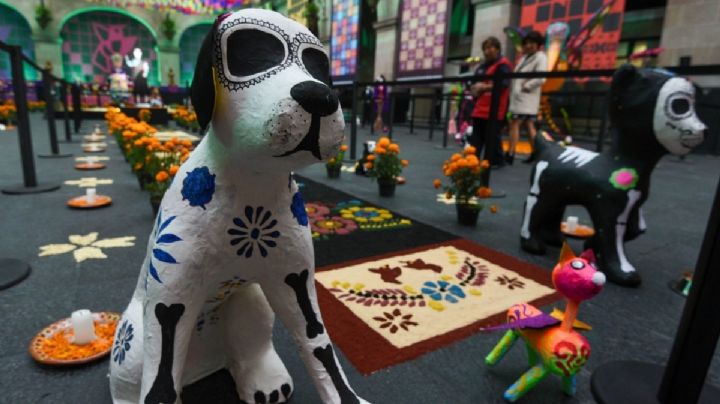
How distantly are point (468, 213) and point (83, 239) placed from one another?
2.38 m

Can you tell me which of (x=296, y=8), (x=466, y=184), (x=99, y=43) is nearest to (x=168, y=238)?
(x=466, y=184)

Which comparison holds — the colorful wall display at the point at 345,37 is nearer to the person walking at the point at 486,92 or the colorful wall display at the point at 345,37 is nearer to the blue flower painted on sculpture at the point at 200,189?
the person walking at the point at 486,92

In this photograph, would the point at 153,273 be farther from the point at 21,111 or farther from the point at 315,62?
the point at 21,111

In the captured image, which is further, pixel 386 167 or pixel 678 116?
pixel 386 167

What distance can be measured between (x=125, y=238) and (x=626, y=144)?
2724 millimetres

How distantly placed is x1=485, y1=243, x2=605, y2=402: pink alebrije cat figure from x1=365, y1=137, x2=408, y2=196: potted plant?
2.52 metres

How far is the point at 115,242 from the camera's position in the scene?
2471 millimetres

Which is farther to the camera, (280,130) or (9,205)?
(9,205)

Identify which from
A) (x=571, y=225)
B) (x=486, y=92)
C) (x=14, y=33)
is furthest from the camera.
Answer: (x=14, y=33)

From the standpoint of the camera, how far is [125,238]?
2.54 m

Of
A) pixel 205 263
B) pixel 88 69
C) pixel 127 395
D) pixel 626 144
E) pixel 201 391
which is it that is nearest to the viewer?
pixel 205 263

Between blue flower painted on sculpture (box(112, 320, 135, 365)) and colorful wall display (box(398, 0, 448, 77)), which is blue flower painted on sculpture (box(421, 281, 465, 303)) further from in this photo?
colorful wall display (box(398, 0, 448, 77))

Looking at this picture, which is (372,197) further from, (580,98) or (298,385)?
(580,98)

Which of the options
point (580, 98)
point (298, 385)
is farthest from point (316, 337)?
point (580, 98)
